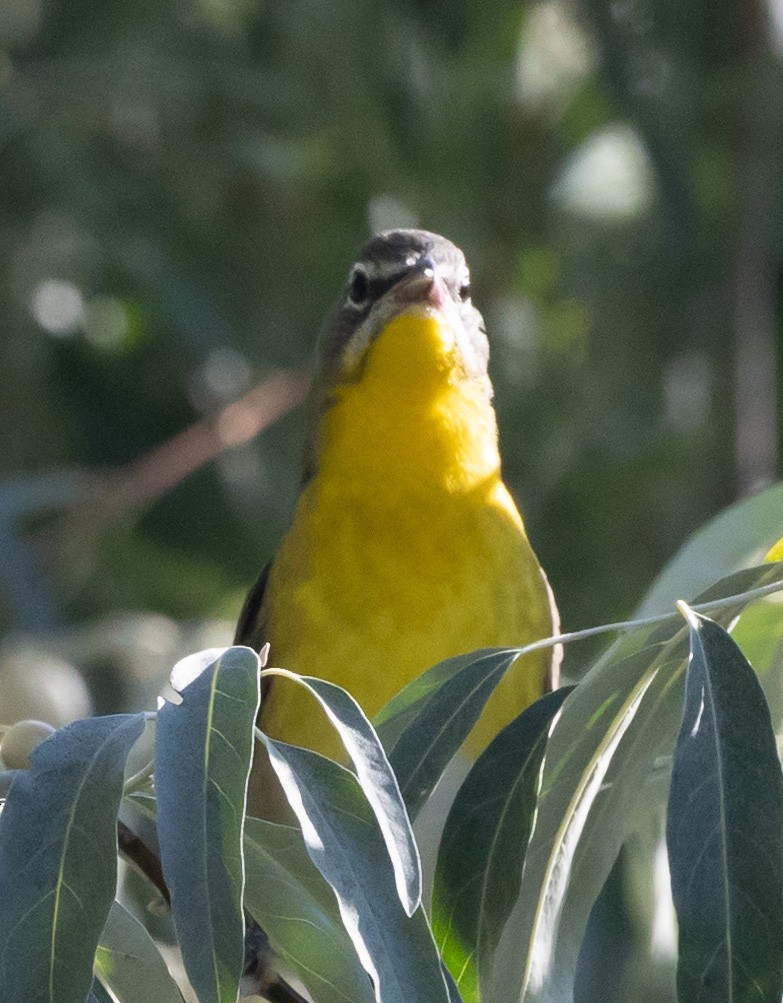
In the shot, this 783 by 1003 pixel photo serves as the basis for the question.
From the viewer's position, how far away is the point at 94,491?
6488 millimetres

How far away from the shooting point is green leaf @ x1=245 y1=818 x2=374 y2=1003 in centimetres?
227

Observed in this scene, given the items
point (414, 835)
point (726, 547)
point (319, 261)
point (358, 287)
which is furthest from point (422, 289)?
point (319, 261)

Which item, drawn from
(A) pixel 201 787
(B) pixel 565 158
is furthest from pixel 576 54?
(A) pixel 201 787

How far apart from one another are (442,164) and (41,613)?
220cm

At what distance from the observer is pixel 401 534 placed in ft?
13.1

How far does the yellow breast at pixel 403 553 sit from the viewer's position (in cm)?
388

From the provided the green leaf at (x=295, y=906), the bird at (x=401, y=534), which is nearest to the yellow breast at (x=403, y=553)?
the bird at (x=401, y=534)

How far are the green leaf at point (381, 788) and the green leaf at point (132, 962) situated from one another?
46 centimetres

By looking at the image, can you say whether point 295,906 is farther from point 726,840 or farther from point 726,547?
point 726,547

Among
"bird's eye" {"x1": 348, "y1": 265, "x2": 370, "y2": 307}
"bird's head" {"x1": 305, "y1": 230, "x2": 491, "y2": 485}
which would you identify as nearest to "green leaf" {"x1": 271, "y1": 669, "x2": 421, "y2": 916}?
"bird's head" {"x1": 305, "y1": 230, "x2": 491, "y2": 485}

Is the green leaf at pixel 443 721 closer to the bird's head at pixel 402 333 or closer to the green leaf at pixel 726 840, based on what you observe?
the green leaf at pixel 726 840

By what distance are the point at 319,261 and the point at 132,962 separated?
4.70 metres

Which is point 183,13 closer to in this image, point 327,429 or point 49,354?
point 49,354

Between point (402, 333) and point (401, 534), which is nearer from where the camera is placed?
point (401, 534)
